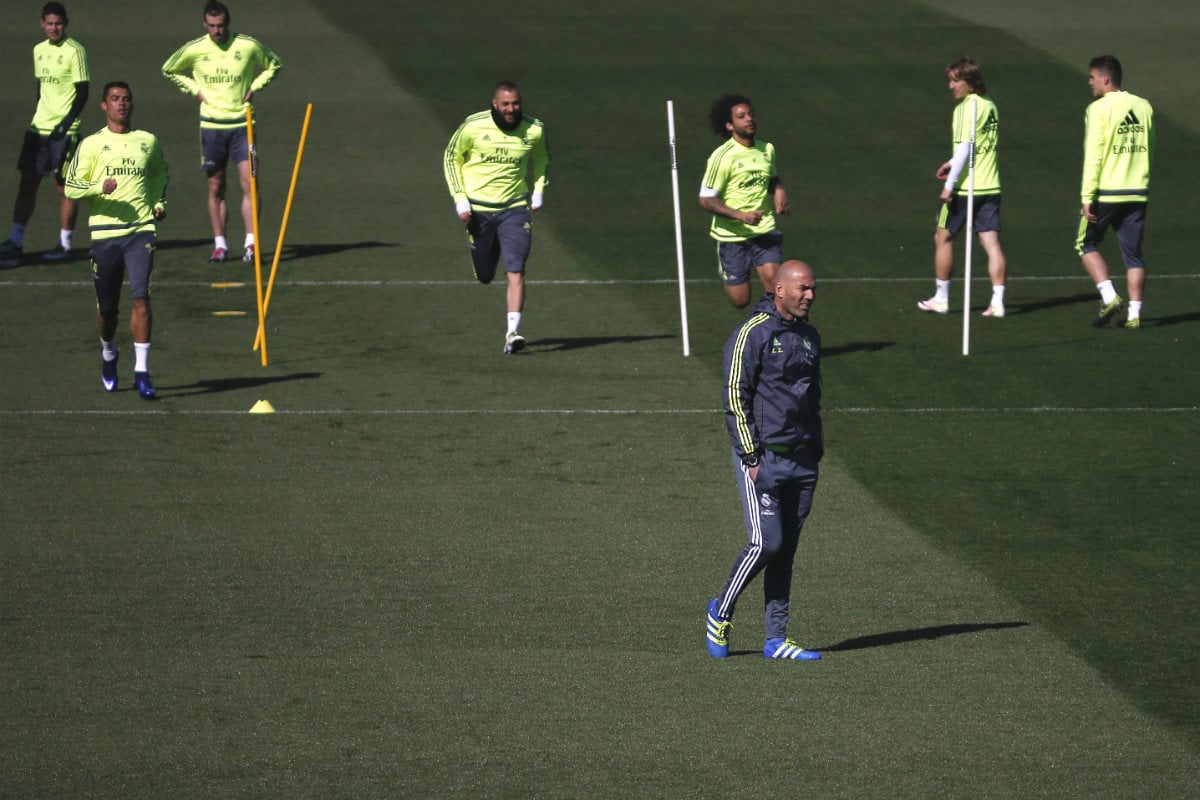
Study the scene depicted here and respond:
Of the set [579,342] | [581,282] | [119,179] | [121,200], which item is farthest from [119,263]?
[581,282]

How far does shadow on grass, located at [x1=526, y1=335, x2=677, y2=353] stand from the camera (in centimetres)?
1752

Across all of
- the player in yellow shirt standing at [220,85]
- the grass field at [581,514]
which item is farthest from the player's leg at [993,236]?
the player in yellow shirt standing at [220,85]

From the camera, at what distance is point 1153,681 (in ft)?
30.0

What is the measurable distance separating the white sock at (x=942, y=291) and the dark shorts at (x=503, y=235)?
4229 mm

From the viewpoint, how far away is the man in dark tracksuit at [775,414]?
9.16m

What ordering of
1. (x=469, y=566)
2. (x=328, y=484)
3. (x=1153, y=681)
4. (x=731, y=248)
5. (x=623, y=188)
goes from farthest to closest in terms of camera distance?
(x=623, y=188)
(x=731, y=248)
(x=328, y=484)
(x=469, y=566)
(x=1153, y=681)

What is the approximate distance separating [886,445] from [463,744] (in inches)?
251

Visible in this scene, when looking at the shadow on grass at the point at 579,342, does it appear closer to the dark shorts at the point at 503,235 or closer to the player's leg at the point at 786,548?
the dark shorts at the point at 503,235

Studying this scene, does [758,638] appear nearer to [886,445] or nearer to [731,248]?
[886,445]

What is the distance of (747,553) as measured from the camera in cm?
935

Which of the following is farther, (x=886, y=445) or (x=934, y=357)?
(x=934, y=357)

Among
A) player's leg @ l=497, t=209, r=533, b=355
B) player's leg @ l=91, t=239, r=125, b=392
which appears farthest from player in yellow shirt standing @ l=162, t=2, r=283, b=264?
player's leg @ l=91, t=239, r=125, b=392

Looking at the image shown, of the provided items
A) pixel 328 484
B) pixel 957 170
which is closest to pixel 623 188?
pixel 957 170

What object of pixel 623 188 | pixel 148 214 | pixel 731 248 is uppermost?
pixel 148 214
